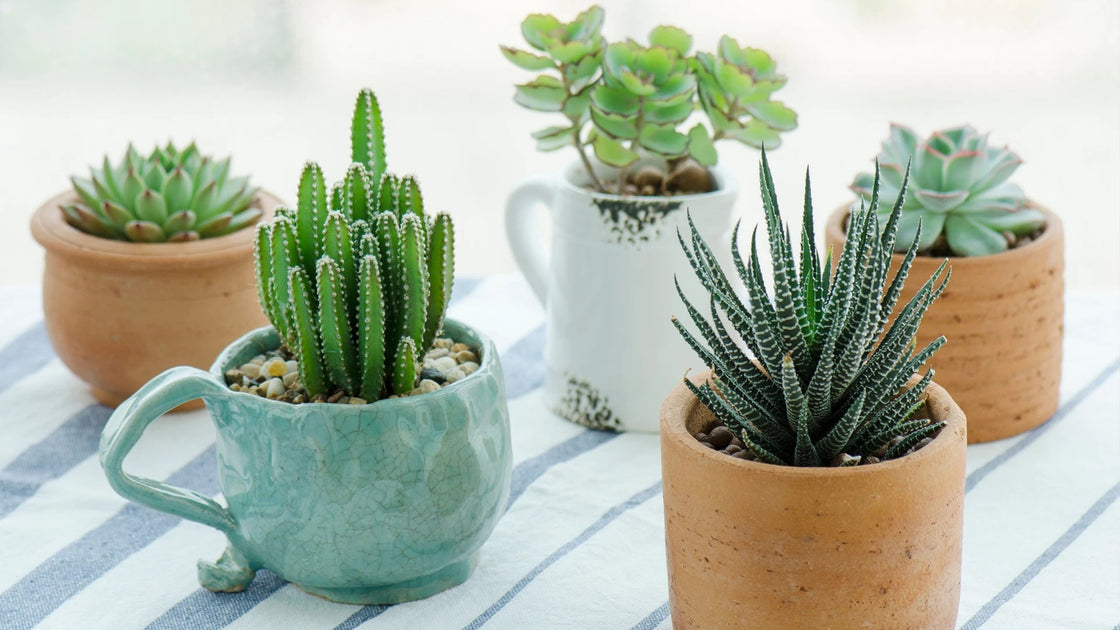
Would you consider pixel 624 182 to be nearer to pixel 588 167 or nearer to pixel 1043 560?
pixel 588 167

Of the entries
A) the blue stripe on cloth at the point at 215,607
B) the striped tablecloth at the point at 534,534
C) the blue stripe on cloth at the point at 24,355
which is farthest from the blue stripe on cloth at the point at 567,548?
the blue stripe on cloth at the point at 24,355

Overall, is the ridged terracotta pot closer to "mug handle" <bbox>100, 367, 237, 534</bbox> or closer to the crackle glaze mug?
the crackle glaze mug

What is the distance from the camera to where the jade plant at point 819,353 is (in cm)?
55

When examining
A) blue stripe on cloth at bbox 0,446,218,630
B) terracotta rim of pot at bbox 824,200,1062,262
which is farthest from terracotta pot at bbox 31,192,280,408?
terracotta rim of pot at bbox 824,200,1062,262

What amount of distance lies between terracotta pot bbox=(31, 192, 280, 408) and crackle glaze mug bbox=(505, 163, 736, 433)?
0.23m

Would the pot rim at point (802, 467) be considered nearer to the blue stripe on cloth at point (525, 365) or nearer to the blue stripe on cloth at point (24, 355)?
the blue stripe on cloth at point (525, 365)

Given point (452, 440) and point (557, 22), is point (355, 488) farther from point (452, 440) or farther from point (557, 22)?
point (557, 22)

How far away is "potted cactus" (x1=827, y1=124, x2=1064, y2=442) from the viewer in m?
0.82

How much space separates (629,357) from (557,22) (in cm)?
24

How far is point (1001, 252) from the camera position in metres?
0.82

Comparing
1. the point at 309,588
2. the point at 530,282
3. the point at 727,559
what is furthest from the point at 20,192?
the point at 727,559

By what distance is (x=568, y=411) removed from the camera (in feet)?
3.02

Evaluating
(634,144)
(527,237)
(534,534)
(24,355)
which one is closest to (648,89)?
(634,144)

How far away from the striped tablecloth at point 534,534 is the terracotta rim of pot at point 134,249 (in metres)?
0.13
